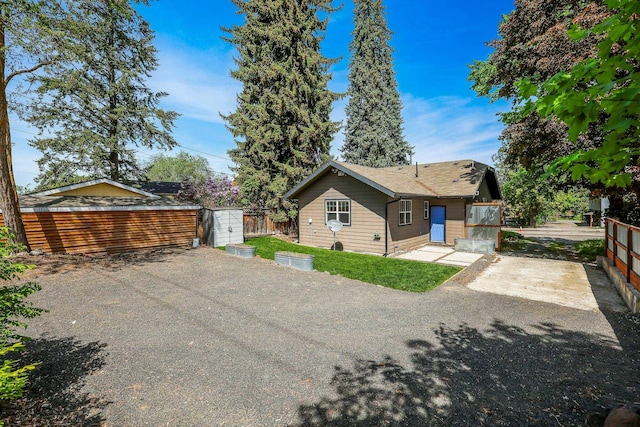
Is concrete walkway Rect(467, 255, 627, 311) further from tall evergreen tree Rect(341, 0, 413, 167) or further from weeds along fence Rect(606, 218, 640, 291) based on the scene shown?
tall evergreen tree Rect(341, 0, 413, 167)

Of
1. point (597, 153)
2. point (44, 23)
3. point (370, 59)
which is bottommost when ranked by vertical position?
point (597, 153)

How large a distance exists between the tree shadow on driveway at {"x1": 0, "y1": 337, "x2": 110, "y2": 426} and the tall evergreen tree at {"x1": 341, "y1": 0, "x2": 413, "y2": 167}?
88.2 feet

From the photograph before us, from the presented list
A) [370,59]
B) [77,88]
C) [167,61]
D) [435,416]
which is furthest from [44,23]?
[370,59]

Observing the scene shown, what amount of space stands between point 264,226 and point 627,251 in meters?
18.0

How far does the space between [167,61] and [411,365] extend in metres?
25.4

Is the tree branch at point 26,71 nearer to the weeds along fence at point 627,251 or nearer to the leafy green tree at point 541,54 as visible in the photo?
the leafy green tree at point 541,54

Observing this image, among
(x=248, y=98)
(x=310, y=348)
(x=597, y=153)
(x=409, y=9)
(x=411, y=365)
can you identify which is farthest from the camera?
(x=248, y=98)

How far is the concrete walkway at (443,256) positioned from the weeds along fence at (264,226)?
934cm

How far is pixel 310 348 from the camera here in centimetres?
467

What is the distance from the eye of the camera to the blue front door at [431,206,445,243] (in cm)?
1622

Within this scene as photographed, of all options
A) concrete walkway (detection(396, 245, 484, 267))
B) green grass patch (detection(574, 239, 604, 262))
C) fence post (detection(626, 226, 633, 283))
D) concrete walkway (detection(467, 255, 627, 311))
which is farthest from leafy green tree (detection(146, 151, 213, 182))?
fence post (detection(626, 226, 633, 283))

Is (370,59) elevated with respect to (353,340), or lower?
elevated

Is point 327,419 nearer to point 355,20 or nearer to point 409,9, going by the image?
point 409,9

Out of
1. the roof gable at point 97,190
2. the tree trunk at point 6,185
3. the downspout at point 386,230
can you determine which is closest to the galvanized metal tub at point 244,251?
the downspout at point 386,230
